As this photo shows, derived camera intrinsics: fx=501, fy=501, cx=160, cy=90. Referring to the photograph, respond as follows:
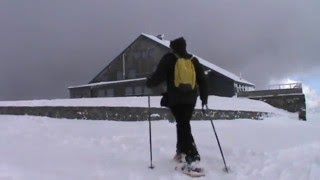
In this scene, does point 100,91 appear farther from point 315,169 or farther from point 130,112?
point 315,169

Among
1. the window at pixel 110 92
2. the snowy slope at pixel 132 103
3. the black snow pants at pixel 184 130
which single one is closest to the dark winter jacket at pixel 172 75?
the black snow pants at pixel 184 130

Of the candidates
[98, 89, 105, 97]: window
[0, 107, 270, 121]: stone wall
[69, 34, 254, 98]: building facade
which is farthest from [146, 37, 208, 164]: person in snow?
[98, 89, 105, 97]: window

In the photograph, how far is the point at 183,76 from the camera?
25.6ft

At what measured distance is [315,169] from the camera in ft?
25.5

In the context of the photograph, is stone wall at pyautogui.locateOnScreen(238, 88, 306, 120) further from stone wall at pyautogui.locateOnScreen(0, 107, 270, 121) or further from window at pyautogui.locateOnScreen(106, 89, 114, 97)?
window at pyautogui.locateOnScreen(106, 89, 114, 97)

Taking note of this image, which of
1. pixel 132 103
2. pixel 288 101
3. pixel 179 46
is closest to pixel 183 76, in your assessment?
pixel 179 46

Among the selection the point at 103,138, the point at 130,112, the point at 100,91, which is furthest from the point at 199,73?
the point at 100,91

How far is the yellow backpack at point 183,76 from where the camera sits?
25.5ft

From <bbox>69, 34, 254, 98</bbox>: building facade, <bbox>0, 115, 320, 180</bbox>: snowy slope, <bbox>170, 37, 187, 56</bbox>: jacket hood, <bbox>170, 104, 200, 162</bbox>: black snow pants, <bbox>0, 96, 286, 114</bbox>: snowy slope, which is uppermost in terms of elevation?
<bbox>69, 34, 254, 98</bbox>: building facade

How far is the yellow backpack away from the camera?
7777 mm

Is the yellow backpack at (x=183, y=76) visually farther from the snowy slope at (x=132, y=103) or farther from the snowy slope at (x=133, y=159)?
the snowy slope at (x=132, y=103)

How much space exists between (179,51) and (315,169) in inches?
110

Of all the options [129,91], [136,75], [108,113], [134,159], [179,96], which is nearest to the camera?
[179,96]

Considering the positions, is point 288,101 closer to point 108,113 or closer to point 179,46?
point 108,113
